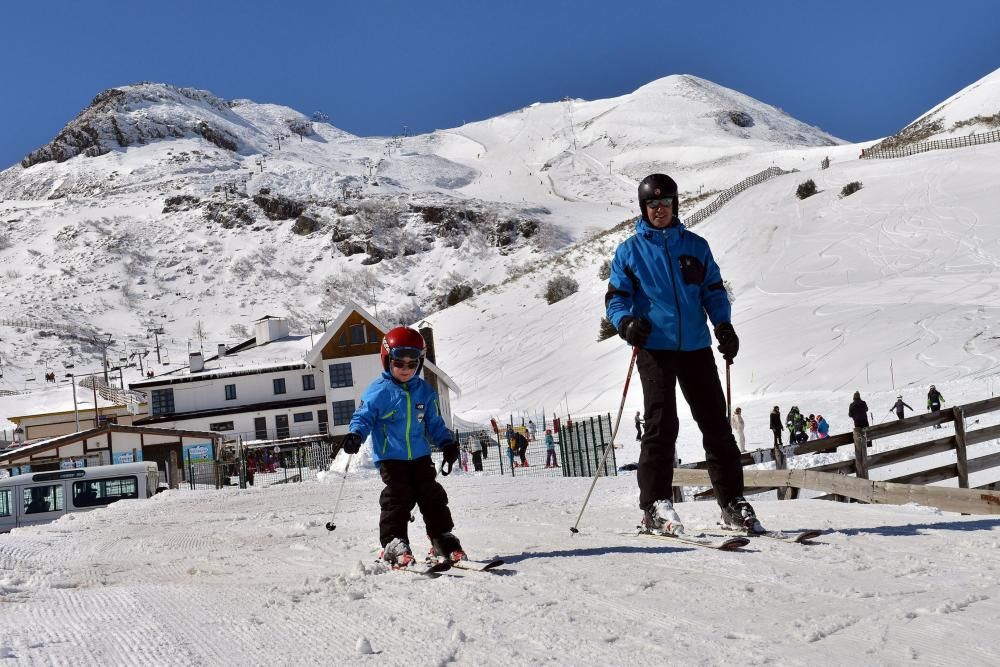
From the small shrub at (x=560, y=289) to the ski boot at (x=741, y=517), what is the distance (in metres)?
55.3

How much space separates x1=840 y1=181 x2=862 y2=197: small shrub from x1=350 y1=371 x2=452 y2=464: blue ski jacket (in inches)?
2199

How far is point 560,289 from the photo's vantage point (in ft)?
203

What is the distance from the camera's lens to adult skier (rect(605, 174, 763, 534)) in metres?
5.59

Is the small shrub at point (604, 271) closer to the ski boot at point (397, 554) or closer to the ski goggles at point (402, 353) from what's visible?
the ski goggles at point (402, 353)

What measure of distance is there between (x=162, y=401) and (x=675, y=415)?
1794 inches

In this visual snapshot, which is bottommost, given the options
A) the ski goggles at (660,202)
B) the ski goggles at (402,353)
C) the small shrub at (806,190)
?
the ski goggles at (402,353)

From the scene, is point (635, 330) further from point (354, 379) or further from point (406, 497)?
point (354, 379)

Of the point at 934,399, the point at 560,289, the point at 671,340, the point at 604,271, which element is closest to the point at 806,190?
the point at 604,271

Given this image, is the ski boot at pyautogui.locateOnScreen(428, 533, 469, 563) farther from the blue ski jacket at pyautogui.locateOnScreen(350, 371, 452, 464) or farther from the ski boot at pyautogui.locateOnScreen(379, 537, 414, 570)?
the blue ski jacket at pyautogui.locateOnScreen(350, 371, 452, 464)

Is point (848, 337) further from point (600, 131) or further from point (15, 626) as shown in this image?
point (600, 131)

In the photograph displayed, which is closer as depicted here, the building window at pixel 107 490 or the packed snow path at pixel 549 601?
the packed snow path at pixel 549 601

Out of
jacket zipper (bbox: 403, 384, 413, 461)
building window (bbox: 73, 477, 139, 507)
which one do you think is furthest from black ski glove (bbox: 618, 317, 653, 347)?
building window (bbox: 73, 477, 139, 507)

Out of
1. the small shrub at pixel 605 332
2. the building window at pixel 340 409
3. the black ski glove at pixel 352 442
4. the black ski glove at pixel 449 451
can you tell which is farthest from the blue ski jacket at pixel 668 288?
the small shrub at pixel 605 332

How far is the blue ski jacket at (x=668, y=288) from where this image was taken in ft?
18.4
